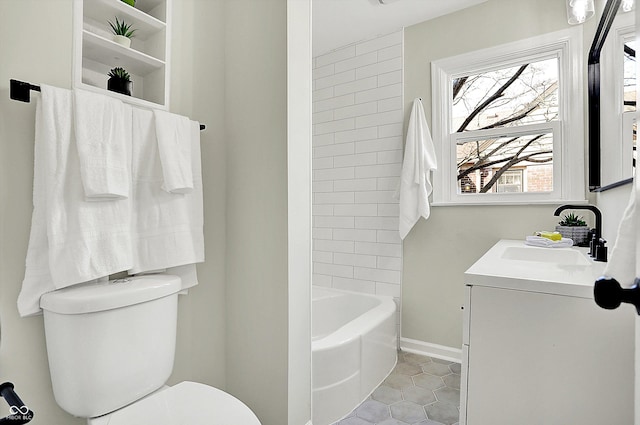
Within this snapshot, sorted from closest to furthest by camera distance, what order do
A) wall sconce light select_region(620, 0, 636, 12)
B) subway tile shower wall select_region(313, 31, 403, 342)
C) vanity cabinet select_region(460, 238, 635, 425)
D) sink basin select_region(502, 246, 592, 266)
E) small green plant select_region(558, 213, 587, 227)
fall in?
1. vanity cabinet select_region(460, 238, 635, 425)
2. wall sconce light select_region(620, 0, 636, 12)
3. sink basin select_region(502, 246, 592, 266)
4. small green plant select_region(558, 213, 587, 227)
5. subway tile shower wall select_region(313, 31, 403, 342)

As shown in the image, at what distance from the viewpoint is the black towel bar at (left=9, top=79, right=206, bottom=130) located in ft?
3.28

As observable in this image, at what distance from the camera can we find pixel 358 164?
2840 mm

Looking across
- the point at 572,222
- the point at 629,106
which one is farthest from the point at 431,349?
the point at 629,106

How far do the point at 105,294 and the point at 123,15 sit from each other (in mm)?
1043

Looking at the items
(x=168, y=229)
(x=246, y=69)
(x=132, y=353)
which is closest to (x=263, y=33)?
(x=246, y=69)

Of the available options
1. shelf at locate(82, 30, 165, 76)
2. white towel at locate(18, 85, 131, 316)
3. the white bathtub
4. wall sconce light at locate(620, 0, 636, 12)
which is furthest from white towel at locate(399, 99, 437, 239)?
white towel at locate(18, 85, 131, 316)

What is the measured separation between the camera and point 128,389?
1.12 meters

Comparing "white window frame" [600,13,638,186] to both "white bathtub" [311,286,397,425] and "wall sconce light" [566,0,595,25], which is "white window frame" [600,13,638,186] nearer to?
"wall sconce light" [566,0,595,25]

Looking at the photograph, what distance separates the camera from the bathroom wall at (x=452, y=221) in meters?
2.22

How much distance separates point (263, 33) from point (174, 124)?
560 mm

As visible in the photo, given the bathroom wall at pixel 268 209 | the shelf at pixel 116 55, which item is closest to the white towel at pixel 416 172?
the bathroom wall at pixel 268 209

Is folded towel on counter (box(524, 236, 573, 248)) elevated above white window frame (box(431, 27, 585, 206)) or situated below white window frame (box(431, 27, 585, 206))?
below

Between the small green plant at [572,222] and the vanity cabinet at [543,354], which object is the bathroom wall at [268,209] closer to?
the vanity cabinet at [543,354]

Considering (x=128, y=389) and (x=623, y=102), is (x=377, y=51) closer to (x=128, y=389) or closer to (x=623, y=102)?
(x=623, y=102)
